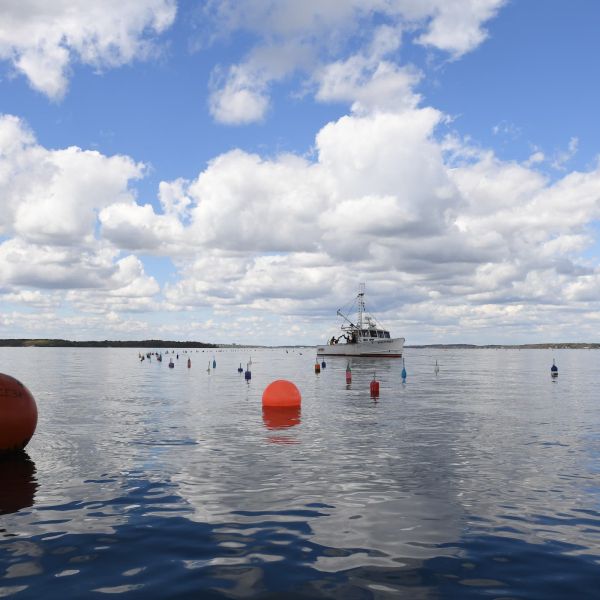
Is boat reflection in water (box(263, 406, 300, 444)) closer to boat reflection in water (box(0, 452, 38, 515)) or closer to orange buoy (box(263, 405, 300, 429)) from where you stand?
orange buoy (box(263, 405, 300, 429))

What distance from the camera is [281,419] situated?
26.8 meters

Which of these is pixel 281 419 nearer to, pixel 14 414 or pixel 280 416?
pixel 280 416

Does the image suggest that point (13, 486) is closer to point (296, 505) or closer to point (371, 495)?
point (296, 505)

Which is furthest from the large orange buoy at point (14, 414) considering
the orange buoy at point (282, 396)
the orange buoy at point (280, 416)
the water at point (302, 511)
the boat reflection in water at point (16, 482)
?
the orange buoy at point (282, 396)

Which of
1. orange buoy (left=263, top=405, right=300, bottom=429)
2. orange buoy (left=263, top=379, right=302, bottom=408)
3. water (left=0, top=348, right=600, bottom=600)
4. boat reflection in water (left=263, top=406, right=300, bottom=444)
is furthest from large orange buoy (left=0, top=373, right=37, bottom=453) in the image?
orange buoy (left=263, top=379, right=302, bottom=408)

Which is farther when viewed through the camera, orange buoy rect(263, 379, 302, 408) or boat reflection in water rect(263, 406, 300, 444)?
orange buoy rect(263, 379, 302, 408)

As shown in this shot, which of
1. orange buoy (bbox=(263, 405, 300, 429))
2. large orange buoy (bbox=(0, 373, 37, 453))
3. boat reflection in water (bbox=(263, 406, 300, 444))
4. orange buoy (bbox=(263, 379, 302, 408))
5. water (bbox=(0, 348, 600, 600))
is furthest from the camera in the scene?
orange buoy (bbox=(263, 379, 302, 408))

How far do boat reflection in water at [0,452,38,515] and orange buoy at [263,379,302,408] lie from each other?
1481 cm

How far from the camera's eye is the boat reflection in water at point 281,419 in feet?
68.8

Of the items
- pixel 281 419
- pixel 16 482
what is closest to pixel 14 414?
pixel 16 482

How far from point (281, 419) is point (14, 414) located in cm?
1325

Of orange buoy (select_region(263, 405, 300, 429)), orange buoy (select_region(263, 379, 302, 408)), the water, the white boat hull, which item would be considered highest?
the white boat hull

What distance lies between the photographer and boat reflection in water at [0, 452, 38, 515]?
478 inches

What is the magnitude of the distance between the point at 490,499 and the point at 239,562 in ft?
21.9
